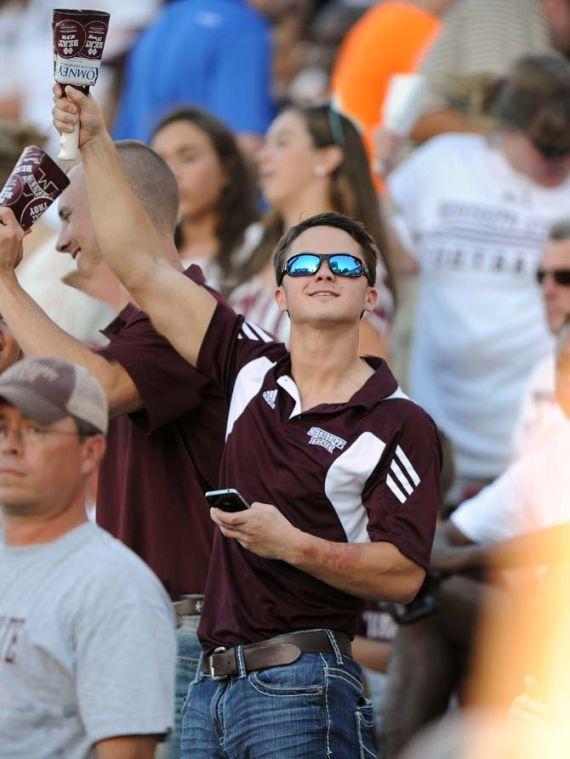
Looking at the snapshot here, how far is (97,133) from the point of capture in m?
4.53

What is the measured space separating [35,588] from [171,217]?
1.89 metres

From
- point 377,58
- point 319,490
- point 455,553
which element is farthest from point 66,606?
point 377,58

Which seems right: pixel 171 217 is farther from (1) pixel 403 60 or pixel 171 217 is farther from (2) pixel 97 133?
(1) pixel 403 60

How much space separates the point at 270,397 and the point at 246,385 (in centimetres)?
10

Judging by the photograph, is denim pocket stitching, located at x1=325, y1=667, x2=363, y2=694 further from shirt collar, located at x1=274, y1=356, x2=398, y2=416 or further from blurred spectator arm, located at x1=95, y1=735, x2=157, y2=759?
blurred spectator arm, located at x1=95, y1=735, x2=157, y2=759

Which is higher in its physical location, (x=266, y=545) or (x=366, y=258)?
(x=366, y=258)

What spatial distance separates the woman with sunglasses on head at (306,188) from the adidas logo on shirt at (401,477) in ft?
7.58

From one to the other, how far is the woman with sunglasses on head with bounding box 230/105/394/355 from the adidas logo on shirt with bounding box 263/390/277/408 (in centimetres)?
209

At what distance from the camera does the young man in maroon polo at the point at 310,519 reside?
159 inches

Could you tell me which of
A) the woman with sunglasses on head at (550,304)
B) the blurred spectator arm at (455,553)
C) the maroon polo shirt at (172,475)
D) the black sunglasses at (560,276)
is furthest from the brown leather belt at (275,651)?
the black sunglasses at (560,276)

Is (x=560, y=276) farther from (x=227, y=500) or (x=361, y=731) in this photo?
(x=227, y=500)

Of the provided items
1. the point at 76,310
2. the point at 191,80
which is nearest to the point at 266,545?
the point at 76,310

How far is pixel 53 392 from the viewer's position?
3475 mm

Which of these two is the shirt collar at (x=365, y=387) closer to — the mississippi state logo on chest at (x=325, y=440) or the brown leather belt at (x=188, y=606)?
the mississippi state logo on chest at (x=325, y=440)
